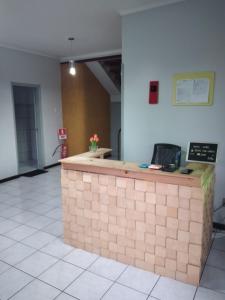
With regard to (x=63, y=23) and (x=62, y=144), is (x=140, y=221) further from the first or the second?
(x=62, y=144)


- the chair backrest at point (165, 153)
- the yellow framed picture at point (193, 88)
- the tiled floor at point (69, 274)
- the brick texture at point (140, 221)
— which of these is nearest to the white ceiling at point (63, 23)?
the yellow framed picture at point (193, 88)

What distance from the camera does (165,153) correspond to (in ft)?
10.6

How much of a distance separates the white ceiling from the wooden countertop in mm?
2063

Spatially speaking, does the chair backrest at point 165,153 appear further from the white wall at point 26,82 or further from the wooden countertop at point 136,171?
the white wall at point 26,82

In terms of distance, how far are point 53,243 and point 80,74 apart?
488 cm

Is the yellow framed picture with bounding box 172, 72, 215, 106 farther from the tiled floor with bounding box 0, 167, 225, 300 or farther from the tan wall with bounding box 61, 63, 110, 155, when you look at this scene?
the tan wall with bounding box 61, 63, 110, 155

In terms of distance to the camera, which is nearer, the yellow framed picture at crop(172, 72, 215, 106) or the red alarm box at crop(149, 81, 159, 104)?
the yellow framed picture at crop(172, 72, 215, 106)

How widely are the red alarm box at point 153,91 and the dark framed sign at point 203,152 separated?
3.60 ft

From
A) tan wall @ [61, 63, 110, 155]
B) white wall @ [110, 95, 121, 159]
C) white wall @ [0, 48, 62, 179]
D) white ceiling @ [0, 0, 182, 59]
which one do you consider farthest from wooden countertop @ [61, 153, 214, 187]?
white wall @ [110, 95, 121, 159]

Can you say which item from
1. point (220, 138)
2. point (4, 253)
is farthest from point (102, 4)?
point (4, 253)

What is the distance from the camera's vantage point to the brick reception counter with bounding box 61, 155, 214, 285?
207 cm

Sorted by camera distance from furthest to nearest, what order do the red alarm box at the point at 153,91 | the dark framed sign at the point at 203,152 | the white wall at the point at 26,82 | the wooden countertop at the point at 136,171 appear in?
the white wall at the point at 26,82, the red alarm box at the point at 153,91, the dark framed sign at the point at 203,152, the wooden countertop at the point at 136,171

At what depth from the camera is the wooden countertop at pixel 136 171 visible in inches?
79.7

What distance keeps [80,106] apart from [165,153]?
13.0 feet
